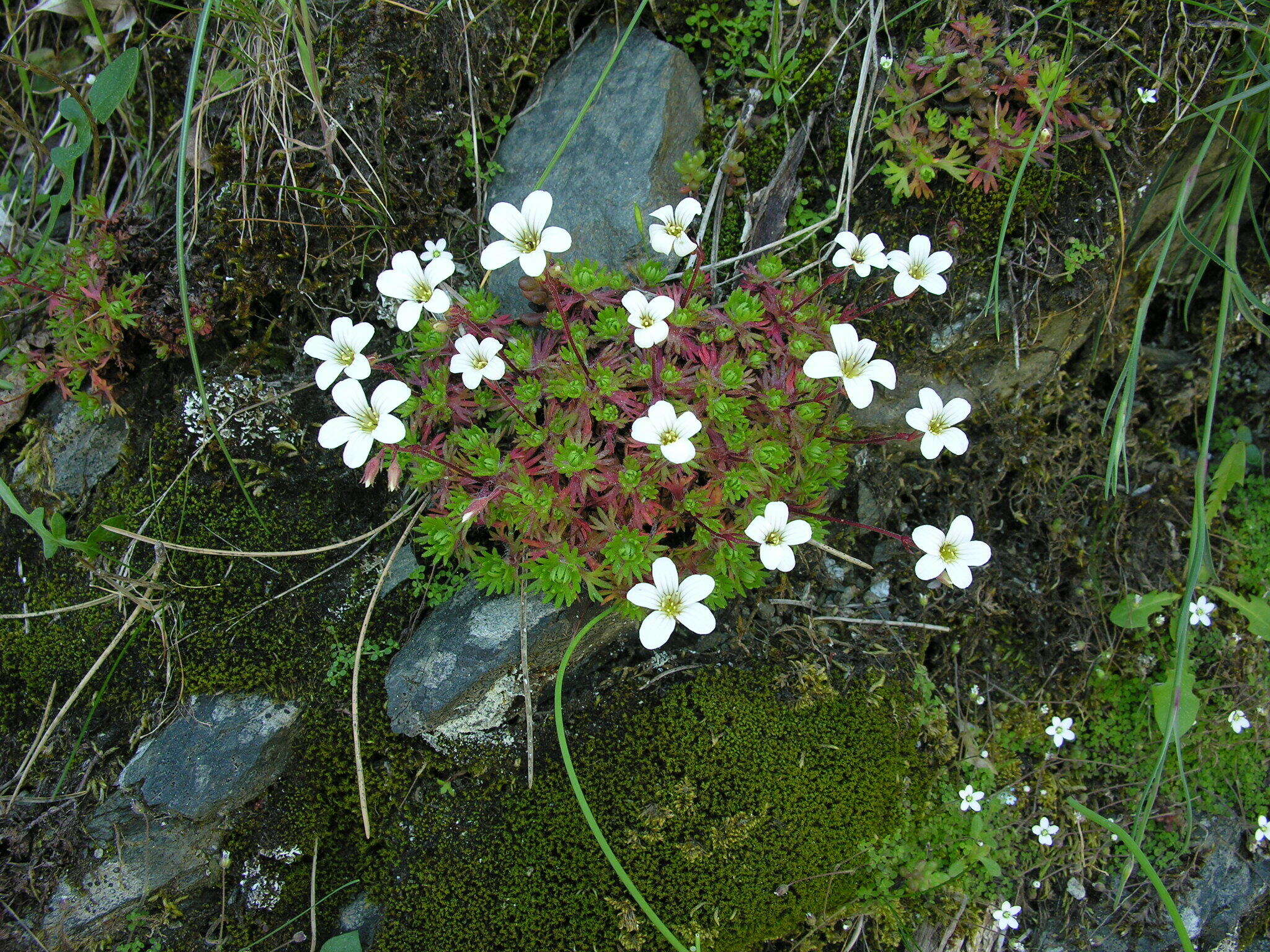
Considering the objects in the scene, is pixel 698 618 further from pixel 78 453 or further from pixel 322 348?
pixel 78 453

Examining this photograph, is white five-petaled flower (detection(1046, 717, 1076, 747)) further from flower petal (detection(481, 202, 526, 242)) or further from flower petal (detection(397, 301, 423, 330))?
flower petal (detection(397, 301, 423, 330))

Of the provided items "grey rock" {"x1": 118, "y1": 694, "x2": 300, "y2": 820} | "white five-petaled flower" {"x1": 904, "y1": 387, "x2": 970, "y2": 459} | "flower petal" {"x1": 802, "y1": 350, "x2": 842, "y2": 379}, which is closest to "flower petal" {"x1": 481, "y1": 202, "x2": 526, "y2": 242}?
"flower petal" {"x1": 802, "y1": 350, "x2": 842, "y2": 379}

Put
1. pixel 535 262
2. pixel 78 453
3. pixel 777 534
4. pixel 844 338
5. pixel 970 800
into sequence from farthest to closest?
pixel 78 453 → pixel 970 800 → pixel 777 534 → pixel 844 338 → pixel 535 262

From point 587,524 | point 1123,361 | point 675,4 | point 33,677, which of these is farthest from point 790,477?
point 33,677

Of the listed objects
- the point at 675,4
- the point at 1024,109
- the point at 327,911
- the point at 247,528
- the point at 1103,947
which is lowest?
the point at 1103,947

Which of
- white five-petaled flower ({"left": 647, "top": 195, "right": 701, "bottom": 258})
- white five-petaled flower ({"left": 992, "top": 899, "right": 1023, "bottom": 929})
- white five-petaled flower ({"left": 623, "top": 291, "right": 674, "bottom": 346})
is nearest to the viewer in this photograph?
white five-petaled flower ({"left": 623, "top": 291, "right": 674, "bottom": 346})

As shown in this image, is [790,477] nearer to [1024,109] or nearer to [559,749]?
[559,749]

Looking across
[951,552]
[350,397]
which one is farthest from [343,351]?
[951,552]
